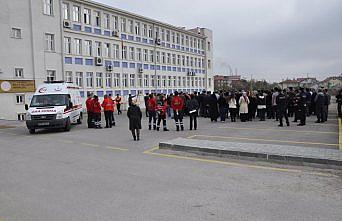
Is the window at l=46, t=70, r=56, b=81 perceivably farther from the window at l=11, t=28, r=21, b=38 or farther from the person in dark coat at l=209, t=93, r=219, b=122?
the person in dark coat at l=209, t=93, r=219, b=122

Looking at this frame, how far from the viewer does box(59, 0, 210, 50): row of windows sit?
115 feet

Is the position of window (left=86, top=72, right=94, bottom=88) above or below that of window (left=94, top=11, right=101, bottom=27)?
below

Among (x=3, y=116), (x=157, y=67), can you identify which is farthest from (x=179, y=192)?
(x=157, y=67)

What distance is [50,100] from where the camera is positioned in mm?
16859

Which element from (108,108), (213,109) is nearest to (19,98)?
(108,108)

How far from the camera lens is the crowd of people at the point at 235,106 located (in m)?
15.4

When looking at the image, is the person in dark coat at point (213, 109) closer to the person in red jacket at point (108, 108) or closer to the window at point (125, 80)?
the person in red jacket at point (108, 108)

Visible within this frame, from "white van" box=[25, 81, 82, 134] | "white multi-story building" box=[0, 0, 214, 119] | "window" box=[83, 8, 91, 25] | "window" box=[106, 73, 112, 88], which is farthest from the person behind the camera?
"window" box=[106, 73, 112, 88]

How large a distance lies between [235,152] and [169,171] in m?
2.47

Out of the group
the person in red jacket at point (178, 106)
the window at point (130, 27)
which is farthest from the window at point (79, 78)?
the person in red jacket at point (178, 106)

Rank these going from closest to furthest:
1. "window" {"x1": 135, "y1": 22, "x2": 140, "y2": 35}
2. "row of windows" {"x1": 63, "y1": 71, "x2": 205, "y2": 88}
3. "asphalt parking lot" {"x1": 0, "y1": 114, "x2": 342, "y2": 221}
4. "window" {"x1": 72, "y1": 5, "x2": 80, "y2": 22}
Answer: "asphalt parking lot" {"x1": 0, "y1": 114, "x2": 342, "y2": 221} → "window" {"x1": 72, "y1": 5, "x2": 80, "y2": 22} → "row of windows" {"x1": 63, "y1": 71, "x2": 205, "y2": 88} → "window" {"x1": 135, "y1": 22, "x2": 140, "y2": 35}

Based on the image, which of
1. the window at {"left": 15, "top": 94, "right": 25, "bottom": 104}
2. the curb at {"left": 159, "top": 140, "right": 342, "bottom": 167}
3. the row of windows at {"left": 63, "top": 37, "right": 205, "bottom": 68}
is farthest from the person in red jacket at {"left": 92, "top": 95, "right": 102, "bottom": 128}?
the row of windows at {"left": 63, "top": 37, "right": 205, "bottom": 68}

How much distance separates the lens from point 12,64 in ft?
92.1

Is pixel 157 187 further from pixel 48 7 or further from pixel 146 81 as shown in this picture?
pixel 146 81
